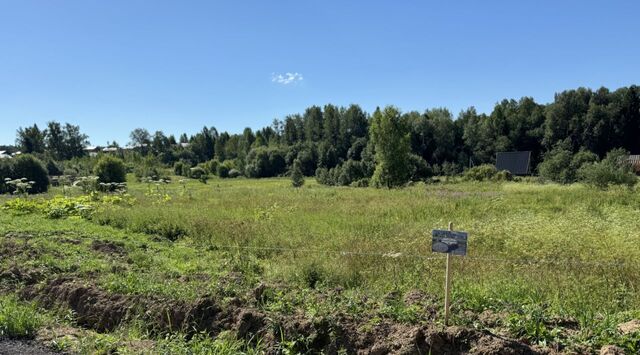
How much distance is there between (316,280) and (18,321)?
4128 millimetres

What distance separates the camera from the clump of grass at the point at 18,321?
188 inches

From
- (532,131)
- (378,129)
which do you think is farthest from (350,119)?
(378,129)

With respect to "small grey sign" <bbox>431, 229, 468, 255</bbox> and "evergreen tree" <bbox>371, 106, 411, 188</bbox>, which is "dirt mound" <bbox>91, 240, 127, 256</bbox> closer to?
"small grey sign" <bbox>431, 229, 468, 255</bbox>

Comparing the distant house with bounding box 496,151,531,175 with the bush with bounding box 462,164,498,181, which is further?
the distant house with bounding box 496,151,531,175

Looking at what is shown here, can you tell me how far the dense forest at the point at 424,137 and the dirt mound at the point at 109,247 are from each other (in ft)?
103

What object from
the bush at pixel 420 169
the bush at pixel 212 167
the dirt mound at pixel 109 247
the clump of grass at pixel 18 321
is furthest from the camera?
the bush at pixel 212 167

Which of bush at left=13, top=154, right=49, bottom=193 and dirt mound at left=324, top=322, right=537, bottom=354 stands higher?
bush at left=13, top=154, right=49, bottom=193

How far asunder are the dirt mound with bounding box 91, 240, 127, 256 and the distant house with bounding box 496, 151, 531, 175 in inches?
2318

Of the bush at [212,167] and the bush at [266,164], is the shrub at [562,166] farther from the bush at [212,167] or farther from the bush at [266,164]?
the bush at [212,167]

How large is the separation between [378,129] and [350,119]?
145 ft

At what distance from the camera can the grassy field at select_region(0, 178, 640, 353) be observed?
4.29m

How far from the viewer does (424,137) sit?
67.8m

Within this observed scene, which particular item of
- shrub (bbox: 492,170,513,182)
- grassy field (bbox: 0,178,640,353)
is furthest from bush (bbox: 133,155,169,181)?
grassy field (bbox: 0,178,640,353)

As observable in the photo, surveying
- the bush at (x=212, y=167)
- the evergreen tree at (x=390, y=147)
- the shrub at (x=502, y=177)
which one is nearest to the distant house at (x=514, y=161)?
the shrub at (x=502, y=177)
